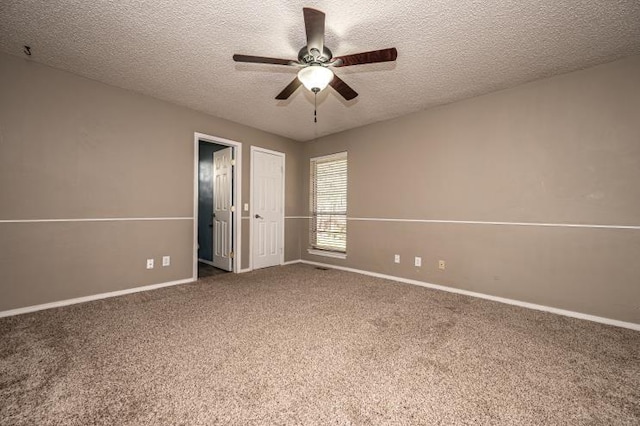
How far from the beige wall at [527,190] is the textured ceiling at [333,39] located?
354mm

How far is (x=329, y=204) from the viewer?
5.28 m

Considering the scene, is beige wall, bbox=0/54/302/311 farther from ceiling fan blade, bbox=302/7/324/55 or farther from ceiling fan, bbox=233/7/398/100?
ceiling fan blade, bbox=302/7/324/55

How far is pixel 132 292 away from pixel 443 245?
429cm

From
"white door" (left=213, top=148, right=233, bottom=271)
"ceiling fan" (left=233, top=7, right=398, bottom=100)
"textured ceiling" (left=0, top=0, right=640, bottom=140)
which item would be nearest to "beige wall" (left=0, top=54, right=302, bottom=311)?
"textured ceiling" (left=0, top=0, right=640, bottom=140)

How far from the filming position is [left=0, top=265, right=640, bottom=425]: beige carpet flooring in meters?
1.39

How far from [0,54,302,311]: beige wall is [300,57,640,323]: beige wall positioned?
3.26 metres

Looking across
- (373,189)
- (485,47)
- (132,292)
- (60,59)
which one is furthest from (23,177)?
(485,47)

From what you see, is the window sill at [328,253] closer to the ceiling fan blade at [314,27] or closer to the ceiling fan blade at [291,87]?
the ceiling fan blade at [291,87]

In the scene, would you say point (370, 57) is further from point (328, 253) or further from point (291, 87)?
point (328, 253)

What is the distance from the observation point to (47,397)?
147cm

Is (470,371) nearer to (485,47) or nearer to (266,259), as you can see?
(485,47)

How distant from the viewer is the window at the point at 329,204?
16.5ft

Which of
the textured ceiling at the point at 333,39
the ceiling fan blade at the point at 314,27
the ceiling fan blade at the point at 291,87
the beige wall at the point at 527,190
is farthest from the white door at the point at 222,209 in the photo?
the ceiling fan blade at the point at 314,27

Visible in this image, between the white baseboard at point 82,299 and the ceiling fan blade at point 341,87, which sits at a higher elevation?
the ceiling fan blade at point 341,87
